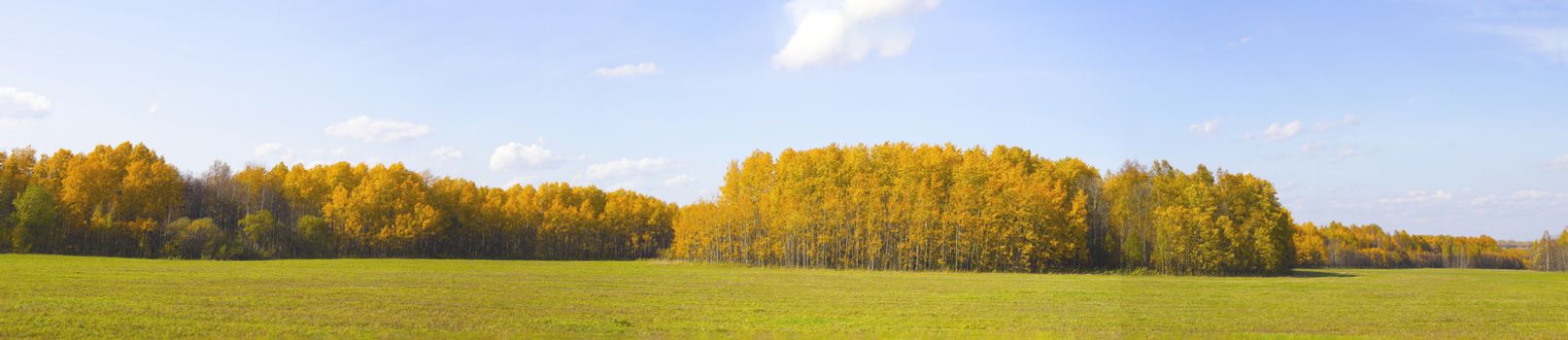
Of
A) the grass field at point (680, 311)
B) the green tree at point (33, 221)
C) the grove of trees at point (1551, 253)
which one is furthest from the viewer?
the grove of trees at point (1551, 253)

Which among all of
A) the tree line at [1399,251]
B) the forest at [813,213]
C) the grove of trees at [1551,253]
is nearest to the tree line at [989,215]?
the forest at [813,213]

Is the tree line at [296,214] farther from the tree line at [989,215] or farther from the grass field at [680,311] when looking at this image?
the grass field at [680,311]

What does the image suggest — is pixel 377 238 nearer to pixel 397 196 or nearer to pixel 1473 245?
pixel 397 196

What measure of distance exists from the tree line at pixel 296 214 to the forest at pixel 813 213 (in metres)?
0.20

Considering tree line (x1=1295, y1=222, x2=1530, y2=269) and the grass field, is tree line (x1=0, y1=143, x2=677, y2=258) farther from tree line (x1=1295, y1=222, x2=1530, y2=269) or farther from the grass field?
tree line (x1=1295, y1=222, x2=1530, y2=269)

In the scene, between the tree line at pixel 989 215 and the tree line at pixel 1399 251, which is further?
the tree line at pixel 1399 251

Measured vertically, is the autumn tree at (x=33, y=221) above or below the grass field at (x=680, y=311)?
above

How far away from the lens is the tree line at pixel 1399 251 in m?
154

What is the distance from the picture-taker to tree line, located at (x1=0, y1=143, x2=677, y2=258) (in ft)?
260

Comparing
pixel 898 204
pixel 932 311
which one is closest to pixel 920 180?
pixel 898 204

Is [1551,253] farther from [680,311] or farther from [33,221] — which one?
[33,221]

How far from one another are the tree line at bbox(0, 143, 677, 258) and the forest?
0.65 feet

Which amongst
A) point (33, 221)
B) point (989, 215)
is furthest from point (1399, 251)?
point (33, 221)

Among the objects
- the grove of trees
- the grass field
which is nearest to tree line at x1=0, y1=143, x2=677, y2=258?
the grass field
